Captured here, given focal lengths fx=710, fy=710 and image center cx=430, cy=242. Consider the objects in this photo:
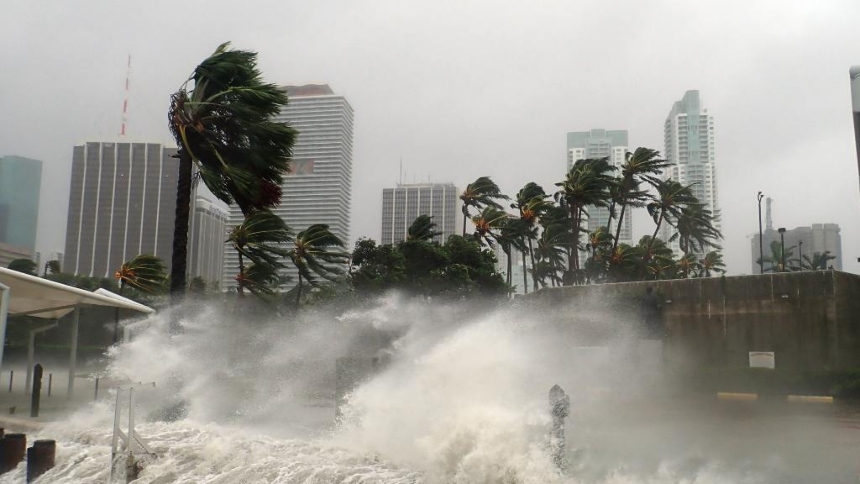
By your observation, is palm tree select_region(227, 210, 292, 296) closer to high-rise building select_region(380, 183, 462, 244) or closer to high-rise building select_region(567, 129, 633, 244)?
high-rise building select_region(380, 183, 462, 244)

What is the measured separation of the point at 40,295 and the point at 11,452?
509 cm

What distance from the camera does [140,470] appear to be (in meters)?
9.67

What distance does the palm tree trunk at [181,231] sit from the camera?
13.8m

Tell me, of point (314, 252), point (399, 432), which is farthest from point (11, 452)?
point (314, 252)

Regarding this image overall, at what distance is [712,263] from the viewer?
7919cm

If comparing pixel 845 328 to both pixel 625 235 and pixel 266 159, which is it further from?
pixel 625 235

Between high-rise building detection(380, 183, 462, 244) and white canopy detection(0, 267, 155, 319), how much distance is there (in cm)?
8535

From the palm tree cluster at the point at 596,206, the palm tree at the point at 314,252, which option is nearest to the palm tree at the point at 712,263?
the palm tree cluster at the point at 596,206

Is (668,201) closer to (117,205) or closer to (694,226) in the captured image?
(694,226)

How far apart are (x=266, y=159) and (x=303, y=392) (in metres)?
7.52

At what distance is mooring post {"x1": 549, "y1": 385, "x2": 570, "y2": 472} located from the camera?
26.3ft

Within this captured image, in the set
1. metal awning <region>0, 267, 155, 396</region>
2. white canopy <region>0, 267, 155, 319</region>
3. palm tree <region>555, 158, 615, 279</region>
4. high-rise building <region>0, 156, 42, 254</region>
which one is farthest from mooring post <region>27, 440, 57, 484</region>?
high-rise building <region>0, 156, 42, 254</region>

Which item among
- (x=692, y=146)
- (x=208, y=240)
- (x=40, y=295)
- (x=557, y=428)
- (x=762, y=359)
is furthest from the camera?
(x=692, y=146)

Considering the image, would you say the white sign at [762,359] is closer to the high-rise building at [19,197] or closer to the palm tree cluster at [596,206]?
the palm tree cluster at [596,206]
